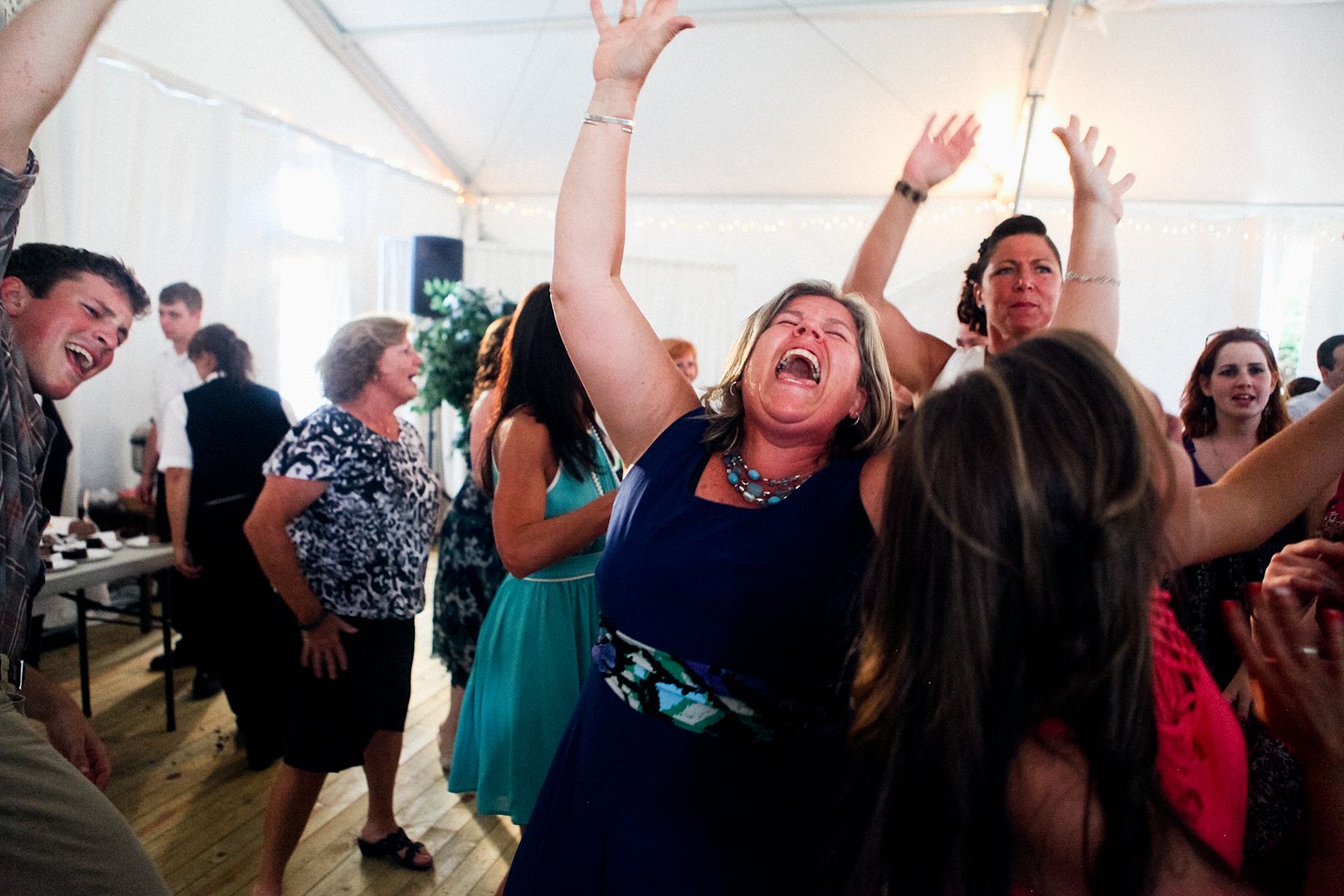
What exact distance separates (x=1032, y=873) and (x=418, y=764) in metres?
2.91

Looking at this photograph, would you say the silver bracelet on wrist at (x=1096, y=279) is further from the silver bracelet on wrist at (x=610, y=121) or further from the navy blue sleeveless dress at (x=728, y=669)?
the silver bracelet on wrist at (x=610, y=121)

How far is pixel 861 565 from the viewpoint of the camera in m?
0.98

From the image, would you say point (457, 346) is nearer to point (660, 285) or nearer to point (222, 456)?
point (222, 456)

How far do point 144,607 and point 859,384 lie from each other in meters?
4.42

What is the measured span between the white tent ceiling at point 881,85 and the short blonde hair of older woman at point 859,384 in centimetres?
472

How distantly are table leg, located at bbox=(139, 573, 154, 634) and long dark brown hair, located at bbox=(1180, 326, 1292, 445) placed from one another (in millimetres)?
4660

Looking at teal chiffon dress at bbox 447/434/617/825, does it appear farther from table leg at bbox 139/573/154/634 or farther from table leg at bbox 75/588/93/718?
table leg at bbox 139/573/154/634

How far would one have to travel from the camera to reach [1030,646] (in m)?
0.68

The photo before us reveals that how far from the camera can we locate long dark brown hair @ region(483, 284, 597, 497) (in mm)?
1970

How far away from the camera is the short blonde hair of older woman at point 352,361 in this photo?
231 cm

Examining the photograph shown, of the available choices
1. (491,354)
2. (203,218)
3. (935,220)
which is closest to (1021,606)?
(491,354)

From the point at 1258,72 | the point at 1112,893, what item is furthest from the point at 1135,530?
the point at 1258,72

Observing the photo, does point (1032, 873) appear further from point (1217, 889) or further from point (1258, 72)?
point (1258, 72)

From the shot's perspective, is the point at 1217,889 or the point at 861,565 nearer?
the point at 1217,889
